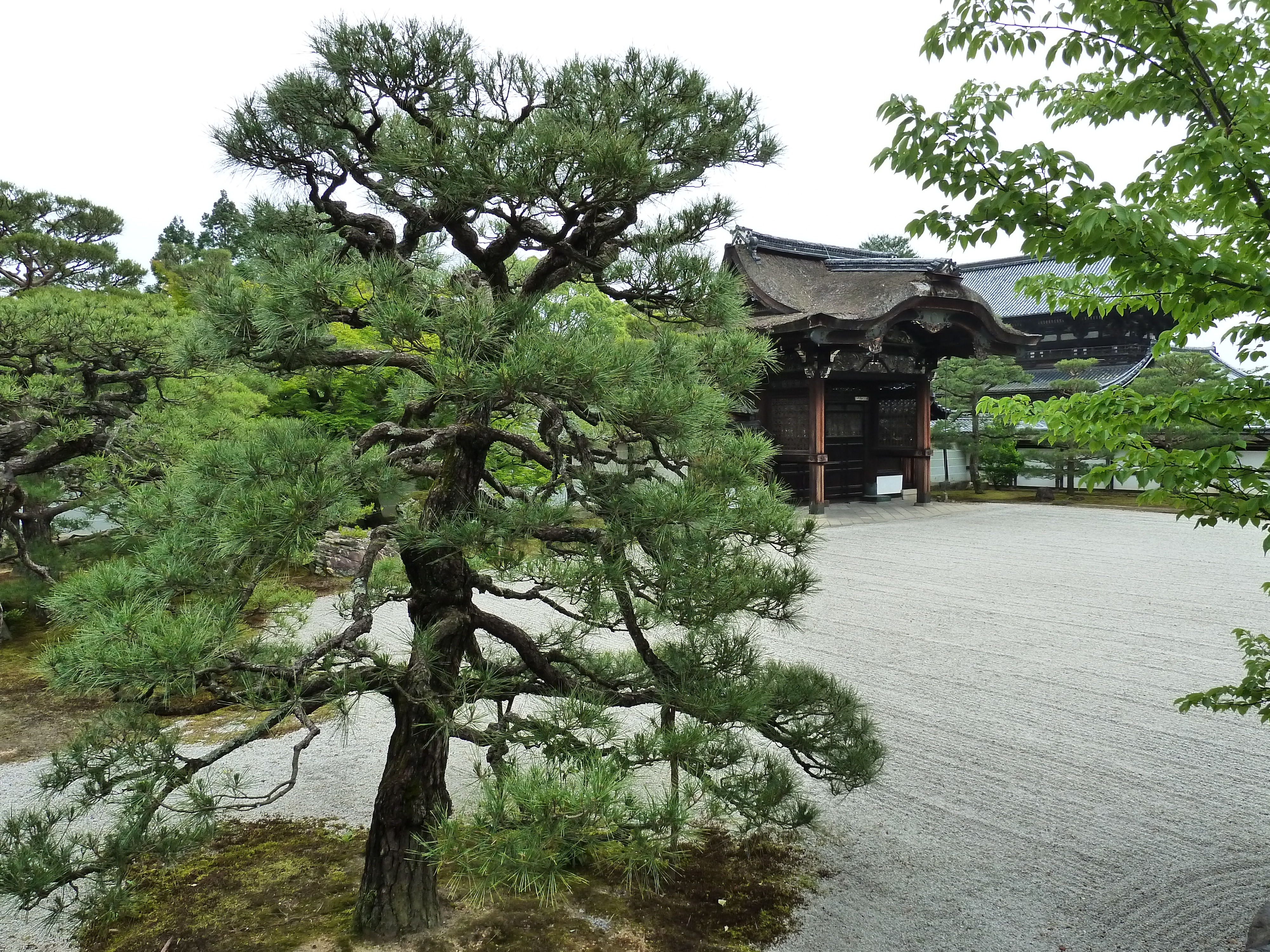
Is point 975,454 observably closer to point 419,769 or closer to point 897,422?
point 897,422

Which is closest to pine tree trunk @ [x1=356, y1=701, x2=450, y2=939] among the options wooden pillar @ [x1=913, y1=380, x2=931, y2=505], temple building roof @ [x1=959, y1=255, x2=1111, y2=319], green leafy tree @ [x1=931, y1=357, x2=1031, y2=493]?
wooden pillar @ [x1=913, y1=380, x2=931, y2=505]

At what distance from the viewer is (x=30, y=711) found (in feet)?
16.5

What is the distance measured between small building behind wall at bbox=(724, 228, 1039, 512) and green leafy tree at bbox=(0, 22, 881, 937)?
9380 millimetres

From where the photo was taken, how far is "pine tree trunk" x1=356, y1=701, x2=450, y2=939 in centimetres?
254

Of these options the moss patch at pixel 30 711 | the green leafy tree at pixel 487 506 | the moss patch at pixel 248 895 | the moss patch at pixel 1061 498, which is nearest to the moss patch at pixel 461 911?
the moss patch at pixel 248 895

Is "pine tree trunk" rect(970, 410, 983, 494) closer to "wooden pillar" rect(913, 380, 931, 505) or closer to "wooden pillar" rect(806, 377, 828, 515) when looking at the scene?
"wooden pillar" rect(913, 380, 931, 505)

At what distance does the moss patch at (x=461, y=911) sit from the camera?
8.48ft

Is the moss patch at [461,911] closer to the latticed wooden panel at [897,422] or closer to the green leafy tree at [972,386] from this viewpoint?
the latticed wooden panel at [897,422]

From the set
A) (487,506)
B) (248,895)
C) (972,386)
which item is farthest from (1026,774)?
(972,386)

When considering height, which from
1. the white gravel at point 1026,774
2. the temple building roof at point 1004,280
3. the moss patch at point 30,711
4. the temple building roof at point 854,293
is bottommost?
the moss patch at point 30,711

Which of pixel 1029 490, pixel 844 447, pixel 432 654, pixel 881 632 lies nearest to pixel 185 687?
pixel 432 654

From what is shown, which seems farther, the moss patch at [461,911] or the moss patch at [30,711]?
the moss patch at [30,711]

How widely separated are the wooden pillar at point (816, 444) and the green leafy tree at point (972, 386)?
11.6ft

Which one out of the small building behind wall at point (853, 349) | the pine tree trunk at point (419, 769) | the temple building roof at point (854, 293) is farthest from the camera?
the small building behind wall at point (853, 349)
